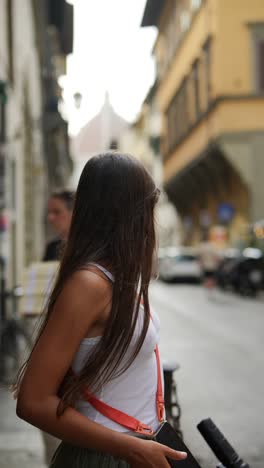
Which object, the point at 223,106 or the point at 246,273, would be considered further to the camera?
the point at 223,106

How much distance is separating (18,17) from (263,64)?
16604mm

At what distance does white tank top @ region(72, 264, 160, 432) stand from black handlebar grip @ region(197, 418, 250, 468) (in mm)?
150

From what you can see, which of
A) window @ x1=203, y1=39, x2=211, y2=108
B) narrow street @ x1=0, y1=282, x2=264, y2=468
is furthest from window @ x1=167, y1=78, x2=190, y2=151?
narrow street @ x1=0, y1=282, x2=264, y2=468

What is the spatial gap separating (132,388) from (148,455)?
17 centimetres

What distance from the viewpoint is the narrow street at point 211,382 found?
508 centimetres

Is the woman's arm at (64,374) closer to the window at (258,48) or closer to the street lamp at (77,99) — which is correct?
the street lamp at (77,99)

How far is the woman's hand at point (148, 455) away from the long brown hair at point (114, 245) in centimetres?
17

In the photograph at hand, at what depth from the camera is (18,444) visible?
A: 5926 mm

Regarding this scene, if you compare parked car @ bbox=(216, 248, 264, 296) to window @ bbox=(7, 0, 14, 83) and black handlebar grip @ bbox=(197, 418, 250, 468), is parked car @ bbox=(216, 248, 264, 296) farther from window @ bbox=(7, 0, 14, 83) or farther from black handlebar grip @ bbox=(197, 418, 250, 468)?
black handlebar grip @ bbox=(197, 418, 250, 468)

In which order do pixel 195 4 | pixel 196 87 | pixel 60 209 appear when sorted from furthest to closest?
1. pixel 196 87
2. pixel 195 4
3. pixel 60 209

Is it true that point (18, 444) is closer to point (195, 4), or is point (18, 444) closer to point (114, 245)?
point (114, 245)

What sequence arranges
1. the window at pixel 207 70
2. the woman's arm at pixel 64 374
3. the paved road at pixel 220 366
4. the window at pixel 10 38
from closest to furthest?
1. the woman's arm at pixel 64 374
2. the paved road at pixel 220 366
3. the window at pixel 10 38
4. the window at pixel 207 70

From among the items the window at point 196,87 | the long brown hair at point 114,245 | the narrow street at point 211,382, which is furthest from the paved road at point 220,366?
the window at point 196,87

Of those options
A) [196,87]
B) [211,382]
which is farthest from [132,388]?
[196,87]
